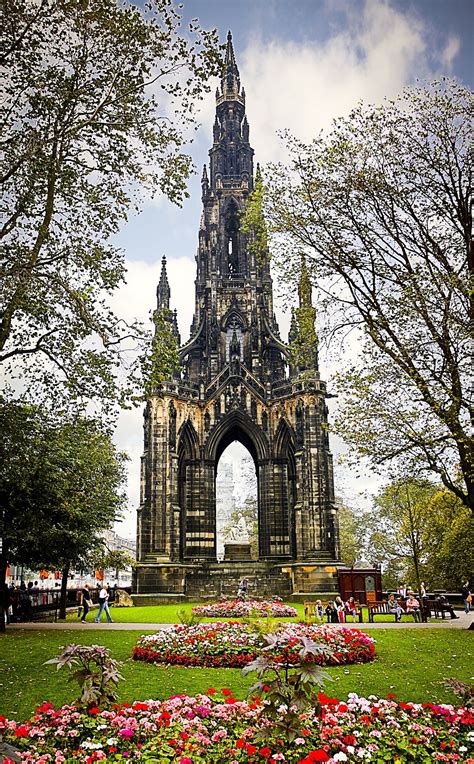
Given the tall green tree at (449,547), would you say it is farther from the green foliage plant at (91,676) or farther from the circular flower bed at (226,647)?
the green foliage plant at (91,676)

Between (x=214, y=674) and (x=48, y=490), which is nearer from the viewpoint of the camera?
(x=214, y=674)

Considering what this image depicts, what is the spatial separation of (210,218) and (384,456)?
127 feet

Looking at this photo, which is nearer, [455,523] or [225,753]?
[225,753]

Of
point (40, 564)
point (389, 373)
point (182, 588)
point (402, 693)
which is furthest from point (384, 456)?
point (182, 588)

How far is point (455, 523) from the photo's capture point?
38.2m

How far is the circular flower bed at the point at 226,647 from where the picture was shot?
14.3 m

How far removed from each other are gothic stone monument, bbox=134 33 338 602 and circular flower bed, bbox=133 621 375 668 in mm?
17080

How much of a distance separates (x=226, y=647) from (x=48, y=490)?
869cm

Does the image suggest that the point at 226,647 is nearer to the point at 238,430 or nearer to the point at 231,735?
the point at 231,735

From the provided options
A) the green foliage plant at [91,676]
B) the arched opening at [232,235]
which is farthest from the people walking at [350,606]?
the arched opening at [232,235]

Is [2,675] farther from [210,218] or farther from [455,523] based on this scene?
[210,218]

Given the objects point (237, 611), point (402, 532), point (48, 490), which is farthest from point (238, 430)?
point (48, 490)

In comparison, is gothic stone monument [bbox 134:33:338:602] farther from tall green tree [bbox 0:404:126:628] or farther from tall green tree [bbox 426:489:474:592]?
tall green tree [bbox 0:404:126:628]

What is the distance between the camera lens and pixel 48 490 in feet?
68.3
